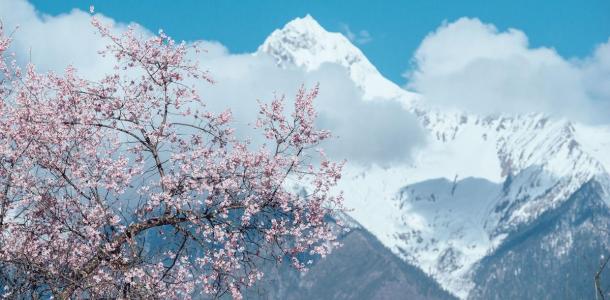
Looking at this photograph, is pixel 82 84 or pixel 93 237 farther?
pixel 82 84

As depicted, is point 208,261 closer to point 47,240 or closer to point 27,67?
point 47,240

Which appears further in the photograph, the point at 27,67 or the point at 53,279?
the point at 27,67

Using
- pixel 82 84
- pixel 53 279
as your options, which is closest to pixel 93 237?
pixel 53 279

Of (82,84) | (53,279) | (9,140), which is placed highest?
(82,84)

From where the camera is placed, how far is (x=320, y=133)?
Result: 20062mm

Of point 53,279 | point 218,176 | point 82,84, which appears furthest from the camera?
point 82,84

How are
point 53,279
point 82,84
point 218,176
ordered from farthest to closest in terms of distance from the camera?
point 82,84 → point 218,176 → point 53,279

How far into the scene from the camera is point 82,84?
2072cm

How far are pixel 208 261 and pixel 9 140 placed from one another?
518 centimetres

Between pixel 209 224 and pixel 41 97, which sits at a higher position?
pixel 41 97

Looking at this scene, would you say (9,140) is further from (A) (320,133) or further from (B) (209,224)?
(A) (320,133)

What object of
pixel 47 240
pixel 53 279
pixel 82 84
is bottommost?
pixel 53 279

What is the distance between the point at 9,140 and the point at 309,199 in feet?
22.4

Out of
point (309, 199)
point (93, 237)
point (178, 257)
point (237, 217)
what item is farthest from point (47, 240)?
point (309, 199)
